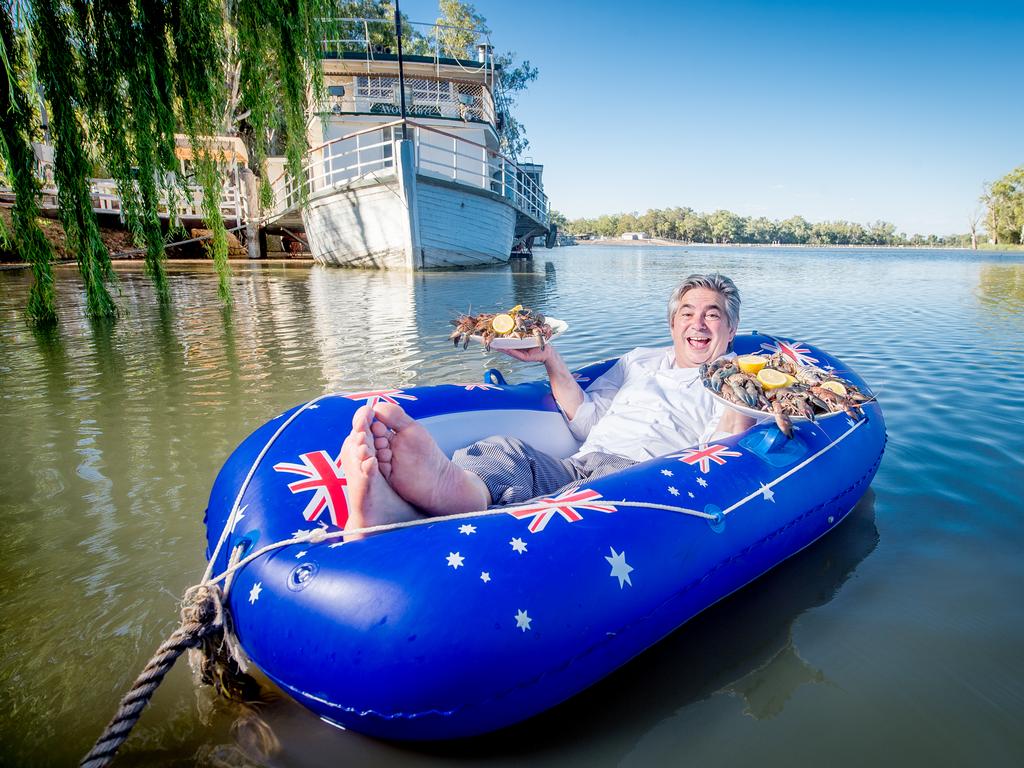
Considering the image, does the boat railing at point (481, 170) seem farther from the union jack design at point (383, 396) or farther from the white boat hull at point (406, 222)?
the union jack design at point (383, 396)

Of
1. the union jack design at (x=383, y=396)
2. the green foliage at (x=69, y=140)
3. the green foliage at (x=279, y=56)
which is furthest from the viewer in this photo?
the green foliage at (x=279, y=56)

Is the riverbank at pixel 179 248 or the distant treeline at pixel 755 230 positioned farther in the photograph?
the distant treeline at pixel 755 230

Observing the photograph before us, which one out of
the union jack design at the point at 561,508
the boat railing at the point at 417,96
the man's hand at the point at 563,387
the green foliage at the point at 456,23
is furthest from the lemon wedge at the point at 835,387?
the green foliage at the point at 456,23

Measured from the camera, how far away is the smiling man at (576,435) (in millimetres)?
1850

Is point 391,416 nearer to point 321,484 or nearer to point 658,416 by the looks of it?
point 321,484

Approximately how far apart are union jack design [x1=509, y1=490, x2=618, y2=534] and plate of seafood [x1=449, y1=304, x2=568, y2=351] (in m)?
1.19

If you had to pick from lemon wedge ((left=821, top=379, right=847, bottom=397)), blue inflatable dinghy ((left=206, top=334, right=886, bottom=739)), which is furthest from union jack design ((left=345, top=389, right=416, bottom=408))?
lemon wedge ((left=821, top=379, right=847, bottom=397))

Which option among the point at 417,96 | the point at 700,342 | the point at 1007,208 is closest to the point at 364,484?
the point at 700,342

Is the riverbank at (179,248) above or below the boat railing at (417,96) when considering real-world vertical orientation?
below

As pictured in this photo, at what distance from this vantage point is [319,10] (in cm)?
495

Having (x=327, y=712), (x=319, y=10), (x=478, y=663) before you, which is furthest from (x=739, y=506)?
(x=319, y=10)

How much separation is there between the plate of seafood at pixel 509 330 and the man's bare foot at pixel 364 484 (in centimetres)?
136

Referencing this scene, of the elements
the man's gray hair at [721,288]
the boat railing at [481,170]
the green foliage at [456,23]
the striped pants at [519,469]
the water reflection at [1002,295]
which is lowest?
the water reflection at [1002,295]

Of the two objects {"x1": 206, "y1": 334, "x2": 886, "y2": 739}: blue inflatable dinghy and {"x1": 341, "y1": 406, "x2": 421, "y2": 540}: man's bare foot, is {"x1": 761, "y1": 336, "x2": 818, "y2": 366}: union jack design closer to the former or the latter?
{"x1": 206, "y1": 334, "x2": 886, "y2": 739}: blue inflatable dinghy
